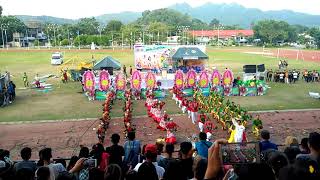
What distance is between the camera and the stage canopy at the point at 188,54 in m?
31.7

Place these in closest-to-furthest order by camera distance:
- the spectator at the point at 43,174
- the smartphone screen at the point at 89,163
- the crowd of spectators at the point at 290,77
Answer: the spectator at the point at 43,174 → the smartphone screen at the point at 89,163 → the crowd of spectators at the point at 290,77

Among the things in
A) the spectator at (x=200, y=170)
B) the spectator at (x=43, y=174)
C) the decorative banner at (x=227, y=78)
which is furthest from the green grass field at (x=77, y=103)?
the spectator at (x=200, y=170)

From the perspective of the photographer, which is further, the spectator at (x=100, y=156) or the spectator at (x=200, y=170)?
the spectator at (x=100, y=156)

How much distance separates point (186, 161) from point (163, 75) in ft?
81.1

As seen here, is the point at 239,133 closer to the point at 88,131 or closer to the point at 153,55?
the point at 88,131

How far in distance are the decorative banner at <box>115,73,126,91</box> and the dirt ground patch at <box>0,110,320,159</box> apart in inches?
242

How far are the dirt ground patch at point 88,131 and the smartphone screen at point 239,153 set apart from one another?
10.2 m

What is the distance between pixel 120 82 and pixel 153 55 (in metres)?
7.15

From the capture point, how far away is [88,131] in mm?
18625

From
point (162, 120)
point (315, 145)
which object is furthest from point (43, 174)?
point (162, 120)

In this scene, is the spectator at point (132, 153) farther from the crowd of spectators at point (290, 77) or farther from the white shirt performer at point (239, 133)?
the crowd of spectators at point (290, 77)

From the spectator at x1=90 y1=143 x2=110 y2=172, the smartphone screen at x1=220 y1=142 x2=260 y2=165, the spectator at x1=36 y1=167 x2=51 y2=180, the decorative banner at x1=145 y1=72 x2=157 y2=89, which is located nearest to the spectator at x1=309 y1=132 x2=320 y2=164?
the smartphone screen at x1=220 y1=142 x2=260 y2=165

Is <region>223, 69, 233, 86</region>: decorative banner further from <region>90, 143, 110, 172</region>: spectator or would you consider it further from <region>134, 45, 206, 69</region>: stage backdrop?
<region>90, 143, 110, 172</region>: spectator

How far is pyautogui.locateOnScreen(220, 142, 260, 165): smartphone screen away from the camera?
6000 millimetres
